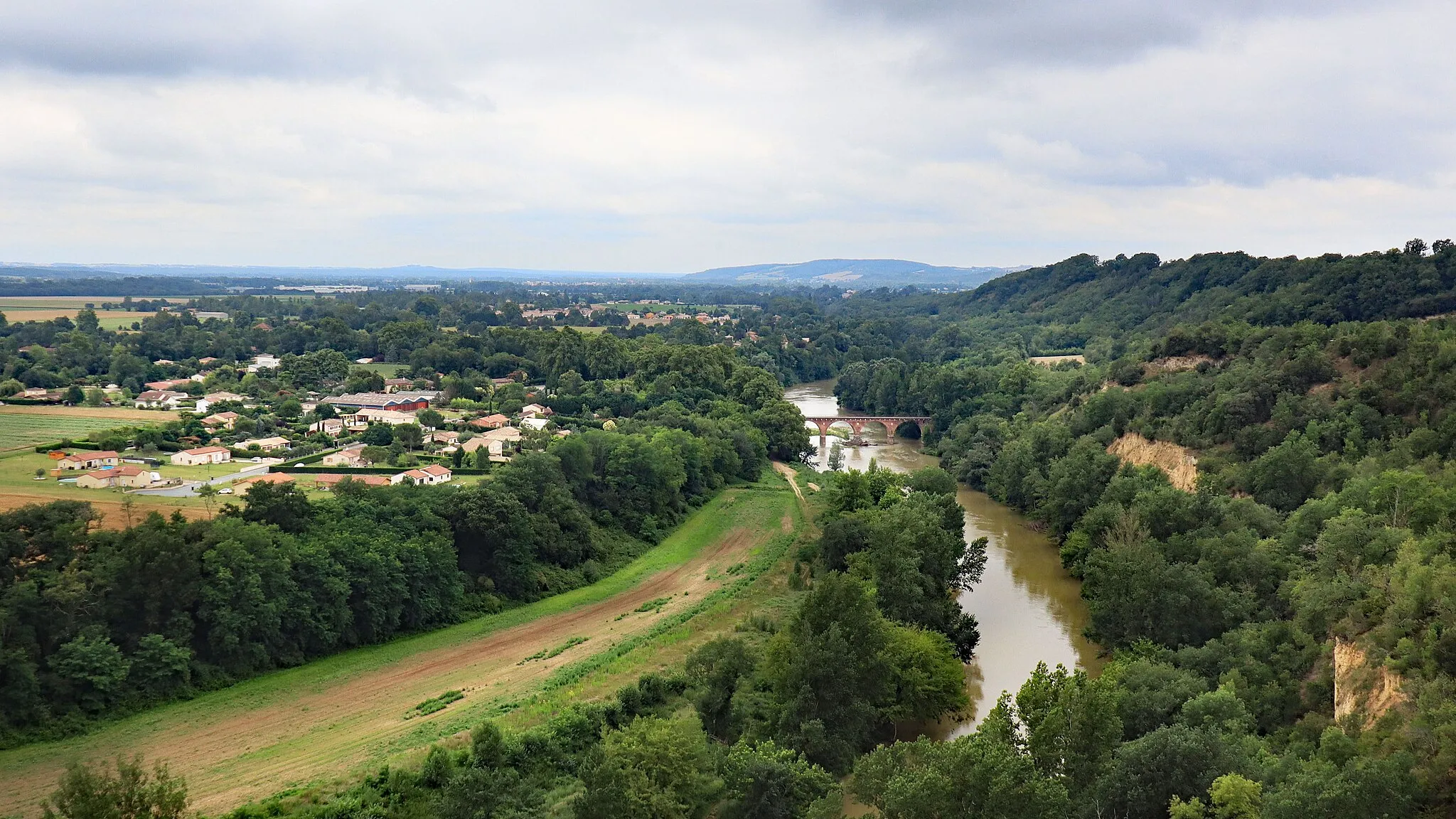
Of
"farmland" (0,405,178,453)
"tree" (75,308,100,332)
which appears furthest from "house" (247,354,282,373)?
"farmland" (0,405,178,453)

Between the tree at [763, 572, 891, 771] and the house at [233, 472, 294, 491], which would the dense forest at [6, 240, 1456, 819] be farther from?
the house at [233, 472, 294, 491]

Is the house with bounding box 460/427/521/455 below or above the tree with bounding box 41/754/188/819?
above

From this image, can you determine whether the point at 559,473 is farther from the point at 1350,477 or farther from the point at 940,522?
the point at 1350,477

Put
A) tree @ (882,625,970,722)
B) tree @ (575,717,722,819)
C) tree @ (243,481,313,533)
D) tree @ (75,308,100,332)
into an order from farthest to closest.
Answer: tree @ (75,308,100,332), tree @ (243,481,313,533), tree @ (882,625,970,722), tree @ (575,717,722,819)

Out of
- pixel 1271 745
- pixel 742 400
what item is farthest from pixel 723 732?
pixel 742 400

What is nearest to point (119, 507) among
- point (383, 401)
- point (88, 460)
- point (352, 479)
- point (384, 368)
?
point (88, 460)
